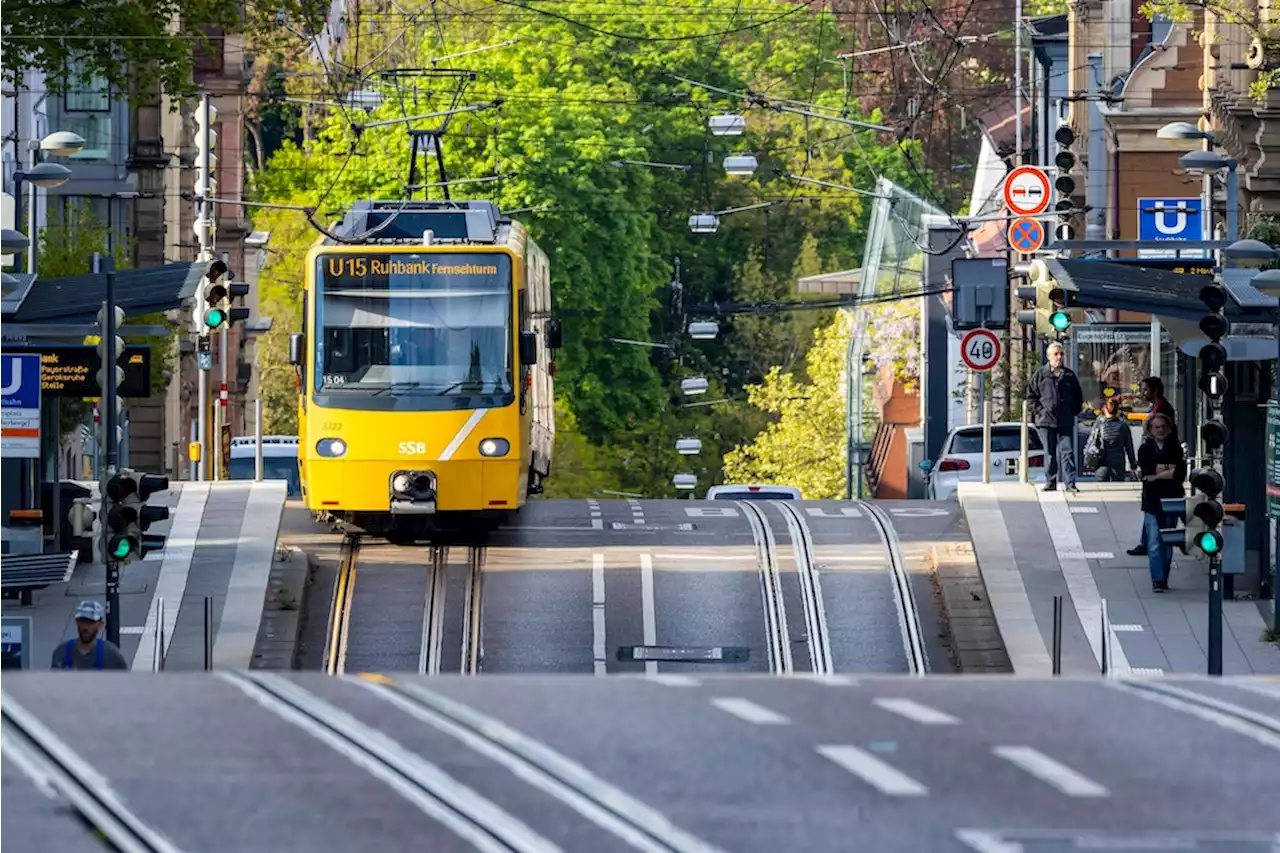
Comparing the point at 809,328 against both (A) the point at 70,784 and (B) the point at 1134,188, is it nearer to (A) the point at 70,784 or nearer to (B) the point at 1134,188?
(B) the point at 1134,188

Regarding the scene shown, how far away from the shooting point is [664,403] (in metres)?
75.4

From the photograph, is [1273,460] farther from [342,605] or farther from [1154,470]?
[342,605]

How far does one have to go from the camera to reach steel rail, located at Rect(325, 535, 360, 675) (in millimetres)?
25391

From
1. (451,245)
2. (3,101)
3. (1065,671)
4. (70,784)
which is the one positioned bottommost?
(1065,671)

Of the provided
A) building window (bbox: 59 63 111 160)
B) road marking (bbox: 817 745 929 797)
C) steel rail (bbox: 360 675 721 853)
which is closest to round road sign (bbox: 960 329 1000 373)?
steel rail (bbox: 360 675 721 853)

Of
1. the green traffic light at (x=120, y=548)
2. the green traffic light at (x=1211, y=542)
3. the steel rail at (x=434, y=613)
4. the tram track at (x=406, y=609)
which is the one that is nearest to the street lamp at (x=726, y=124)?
the tram track at (x=406, y=609)

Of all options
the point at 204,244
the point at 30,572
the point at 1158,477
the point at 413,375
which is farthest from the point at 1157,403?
the point at 204,244

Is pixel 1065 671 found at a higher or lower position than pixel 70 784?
lower

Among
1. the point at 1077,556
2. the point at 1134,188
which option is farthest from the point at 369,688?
the point at 1134,188

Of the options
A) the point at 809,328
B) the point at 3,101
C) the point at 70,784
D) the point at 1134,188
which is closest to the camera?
the point at 70,784

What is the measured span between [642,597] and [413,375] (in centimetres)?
366

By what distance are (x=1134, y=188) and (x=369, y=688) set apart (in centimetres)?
5081

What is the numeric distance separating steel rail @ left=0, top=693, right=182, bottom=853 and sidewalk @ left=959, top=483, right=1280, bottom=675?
692 inches

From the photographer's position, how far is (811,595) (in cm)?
2808
